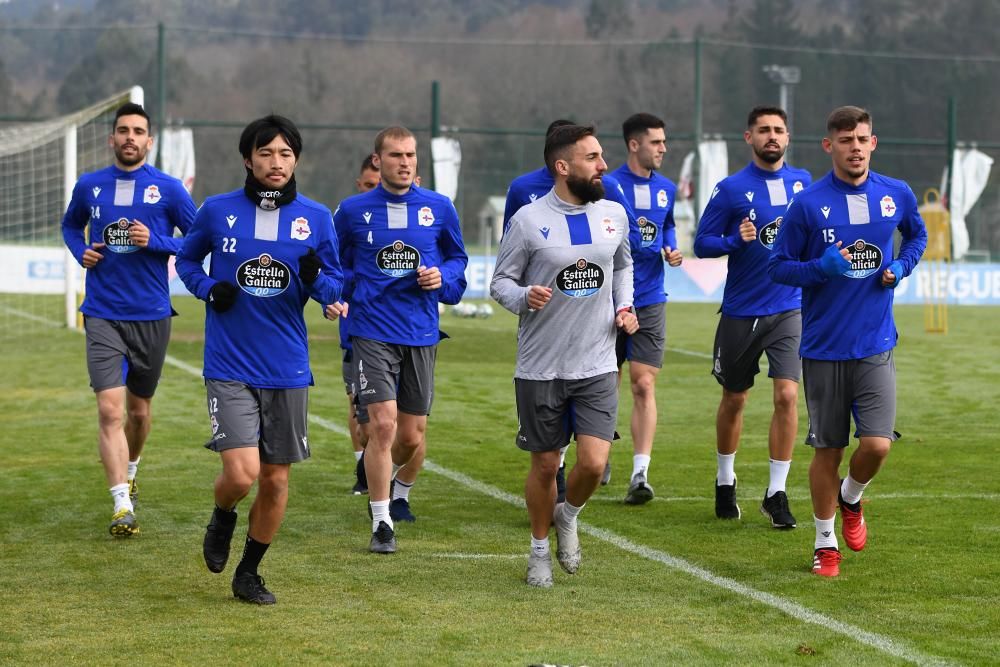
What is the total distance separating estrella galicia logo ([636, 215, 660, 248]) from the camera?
10.4m

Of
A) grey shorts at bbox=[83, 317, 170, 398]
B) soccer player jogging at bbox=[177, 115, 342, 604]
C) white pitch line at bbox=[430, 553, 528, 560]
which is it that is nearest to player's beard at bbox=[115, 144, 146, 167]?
grey shorts at bbox=[83, 317, 170, 398]

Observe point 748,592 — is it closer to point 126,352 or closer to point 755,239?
point 755,239

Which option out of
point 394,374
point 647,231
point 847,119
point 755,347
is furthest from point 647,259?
point 847,119

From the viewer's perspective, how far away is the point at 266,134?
6988 mm

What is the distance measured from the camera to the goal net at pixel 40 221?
22844 millimetres

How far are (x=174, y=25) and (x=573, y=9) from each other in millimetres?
22991

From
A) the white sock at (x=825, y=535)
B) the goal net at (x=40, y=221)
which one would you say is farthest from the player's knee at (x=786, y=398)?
the goal net at (x=40, y=221)

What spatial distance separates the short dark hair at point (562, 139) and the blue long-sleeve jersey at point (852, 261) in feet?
3.72

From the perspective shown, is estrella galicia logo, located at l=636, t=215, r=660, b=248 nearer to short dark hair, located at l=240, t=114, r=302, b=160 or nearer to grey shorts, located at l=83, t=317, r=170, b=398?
grey shorts, located at l=83, t=317, r=170, b=398

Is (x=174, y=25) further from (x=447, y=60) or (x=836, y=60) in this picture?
(x=836, y=60)

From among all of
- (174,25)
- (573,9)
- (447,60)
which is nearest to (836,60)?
(447,60)

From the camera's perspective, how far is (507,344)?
2192 centimetres

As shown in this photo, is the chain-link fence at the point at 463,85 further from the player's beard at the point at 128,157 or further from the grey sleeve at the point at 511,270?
the grey sleeve at the point at 511,270

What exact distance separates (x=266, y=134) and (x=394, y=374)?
6.95ft
